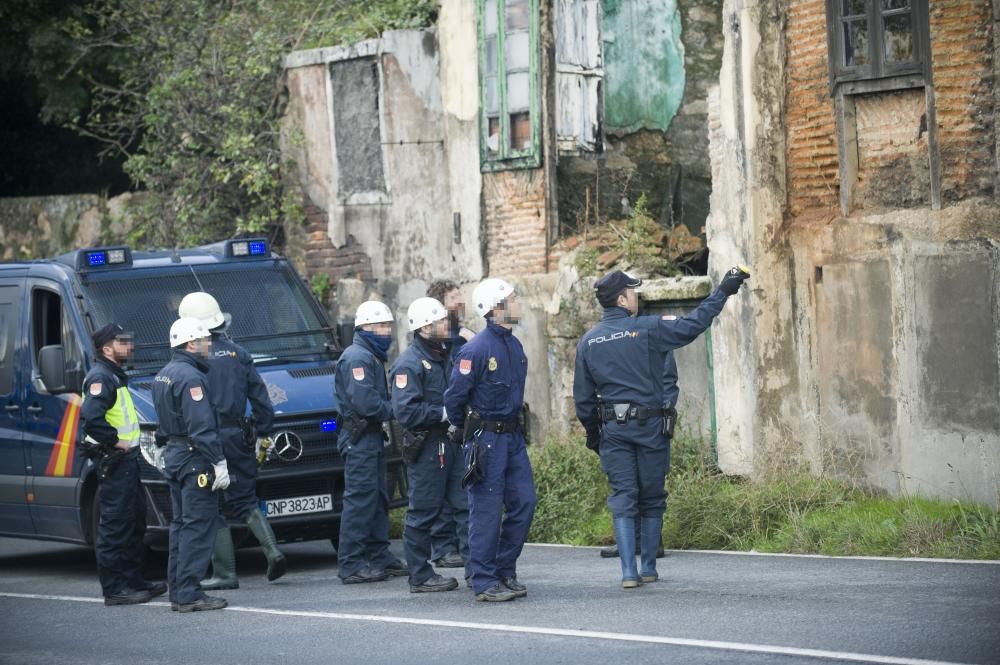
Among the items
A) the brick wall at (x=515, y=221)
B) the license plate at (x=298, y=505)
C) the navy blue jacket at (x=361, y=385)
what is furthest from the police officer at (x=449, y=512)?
the brick wall at (x=515, y=221)

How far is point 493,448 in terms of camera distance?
984 cm

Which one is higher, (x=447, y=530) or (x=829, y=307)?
(x=829, y=307)

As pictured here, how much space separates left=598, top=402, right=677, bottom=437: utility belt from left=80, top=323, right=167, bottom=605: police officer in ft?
10.4

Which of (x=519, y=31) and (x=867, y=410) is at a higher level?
(x=519, y=31)

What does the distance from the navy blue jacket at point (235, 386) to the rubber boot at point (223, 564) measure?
0.75m

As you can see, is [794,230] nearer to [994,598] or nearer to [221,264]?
[221,264]

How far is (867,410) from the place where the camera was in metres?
12.9

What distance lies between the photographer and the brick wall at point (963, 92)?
1234 centimetres

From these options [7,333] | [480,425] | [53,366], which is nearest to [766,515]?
[480,425]

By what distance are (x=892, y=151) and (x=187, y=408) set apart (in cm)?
611

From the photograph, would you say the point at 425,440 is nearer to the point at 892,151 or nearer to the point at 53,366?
the point at 53,366

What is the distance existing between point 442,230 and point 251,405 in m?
7.35

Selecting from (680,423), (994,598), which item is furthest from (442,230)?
(994,598)

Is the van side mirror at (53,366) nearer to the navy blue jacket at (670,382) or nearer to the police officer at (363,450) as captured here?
the police officer at (363,450)
